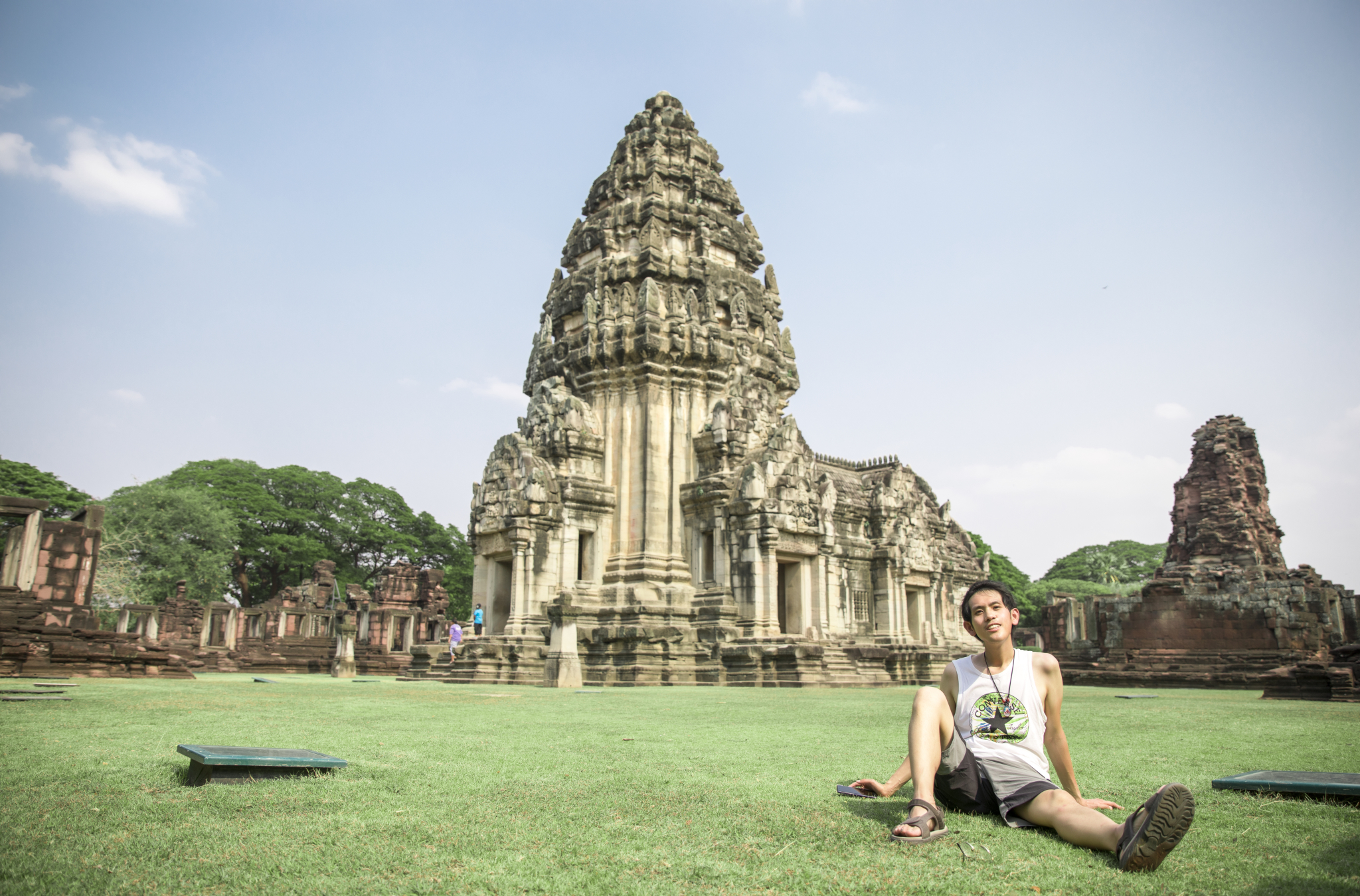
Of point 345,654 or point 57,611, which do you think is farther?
point 345,654

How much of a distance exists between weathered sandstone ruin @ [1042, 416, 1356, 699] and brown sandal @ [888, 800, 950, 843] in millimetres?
17142

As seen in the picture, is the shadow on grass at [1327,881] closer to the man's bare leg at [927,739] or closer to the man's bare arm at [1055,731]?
the man's bare arm at [1055,731]

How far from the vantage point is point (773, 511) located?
2158 cm

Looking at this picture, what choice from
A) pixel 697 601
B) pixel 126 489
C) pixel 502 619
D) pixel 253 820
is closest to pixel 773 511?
pixel 697 601

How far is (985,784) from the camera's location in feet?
14.0

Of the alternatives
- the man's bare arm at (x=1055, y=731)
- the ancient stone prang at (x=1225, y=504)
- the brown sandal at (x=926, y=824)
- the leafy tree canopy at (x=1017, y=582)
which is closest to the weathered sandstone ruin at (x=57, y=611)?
the brown sandal at (x=926, y=824)

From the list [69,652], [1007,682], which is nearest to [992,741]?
[1007,682]

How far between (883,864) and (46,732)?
678 cm

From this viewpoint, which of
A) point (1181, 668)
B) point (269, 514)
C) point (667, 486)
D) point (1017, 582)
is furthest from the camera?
point (1017, 582)

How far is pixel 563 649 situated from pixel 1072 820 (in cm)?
1506

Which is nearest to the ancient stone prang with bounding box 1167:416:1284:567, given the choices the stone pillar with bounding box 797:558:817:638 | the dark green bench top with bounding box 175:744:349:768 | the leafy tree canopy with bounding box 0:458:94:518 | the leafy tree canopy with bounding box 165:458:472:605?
the stone pillar with bounding box 797:558:817:638

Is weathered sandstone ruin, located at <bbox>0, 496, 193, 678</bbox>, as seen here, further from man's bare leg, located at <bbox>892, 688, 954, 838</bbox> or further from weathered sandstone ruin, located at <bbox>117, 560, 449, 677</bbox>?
man's bare leg, located at <bbox>892, 688, 954, 838</bbox>

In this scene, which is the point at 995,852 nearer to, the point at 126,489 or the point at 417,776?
the point at 417,776

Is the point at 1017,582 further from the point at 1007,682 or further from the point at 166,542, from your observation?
the point at 1007,682
